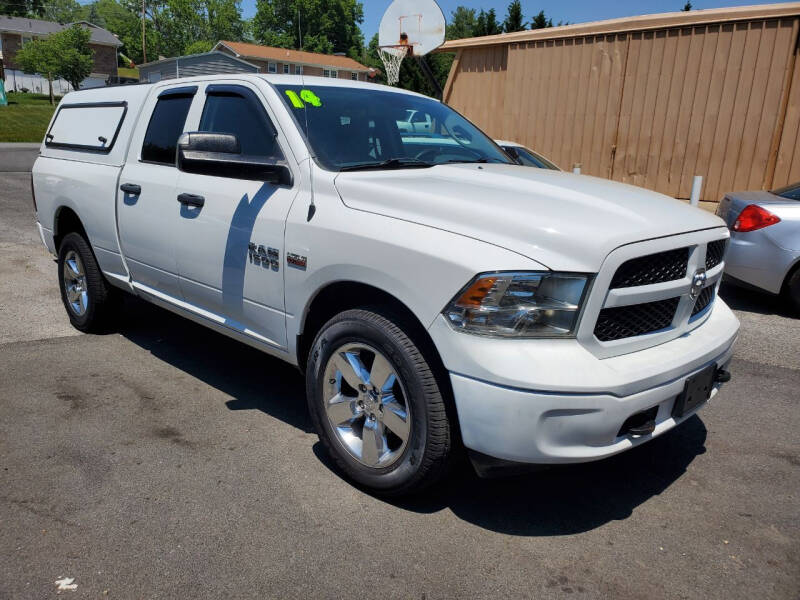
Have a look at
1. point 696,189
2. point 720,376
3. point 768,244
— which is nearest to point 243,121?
point 720,376

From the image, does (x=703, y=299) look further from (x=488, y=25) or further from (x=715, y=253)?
(x=488, y=25)

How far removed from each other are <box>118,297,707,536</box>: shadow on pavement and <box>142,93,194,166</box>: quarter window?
1.51m

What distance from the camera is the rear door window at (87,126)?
4871mm

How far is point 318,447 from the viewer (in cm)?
363

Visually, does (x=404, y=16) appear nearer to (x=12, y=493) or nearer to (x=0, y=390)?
(x=0, y=390)

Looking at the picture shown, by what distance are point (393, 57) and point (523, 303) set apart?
38.4 ft

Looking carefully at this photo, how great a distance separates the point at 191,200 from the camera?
153 inches

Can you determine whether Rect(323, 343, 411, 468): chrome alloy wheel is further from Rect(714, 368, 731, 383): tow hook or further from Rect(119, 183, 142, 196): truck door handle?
Rect(119, 183, 142, 196): truck door handle

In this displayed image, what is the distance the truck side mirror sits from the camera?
10.9ft

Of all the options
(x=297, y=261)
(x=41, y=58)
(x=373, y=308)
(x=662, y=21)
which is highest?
(x=41, y=58)

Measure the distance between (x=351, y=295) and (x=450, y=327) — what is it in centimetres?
79

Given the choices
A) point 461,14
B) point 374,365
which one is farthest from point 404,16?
point 461,14

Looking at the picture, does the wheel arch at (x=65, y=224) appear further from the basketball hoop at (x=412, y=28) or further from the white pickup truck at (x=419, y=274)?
the basketball hoop at (x=412, y=28)

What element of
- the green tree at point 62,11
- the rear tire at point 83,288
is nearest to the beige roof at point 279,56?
the rear tire at point 83,288
